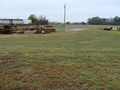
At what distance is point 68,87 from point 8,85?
4.77ft

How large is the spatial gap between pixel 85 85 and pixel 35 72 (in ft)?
5.55

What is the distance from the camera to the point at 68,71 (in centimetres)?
477

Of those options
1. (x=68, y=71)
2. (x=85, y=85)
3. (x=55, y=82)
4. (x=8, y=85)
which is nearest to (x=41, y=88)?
(x=55, y=82)

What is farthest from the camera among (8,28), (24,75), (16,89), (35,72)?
(8,28)

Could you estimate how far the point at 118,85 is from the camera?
3.75 meters

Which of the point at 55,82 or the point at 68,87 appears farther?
the point at 55,82

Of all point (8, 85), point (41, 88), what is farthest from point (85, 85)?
point (8, 85)

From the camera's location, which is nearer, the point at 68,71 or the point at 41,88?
the point at 41,88

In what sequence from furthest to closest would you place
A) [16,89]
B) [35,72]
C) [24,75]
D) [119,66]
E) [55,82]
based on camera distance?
[119,66]
[35,72]
[24,75]
[55,82]
[16,89]

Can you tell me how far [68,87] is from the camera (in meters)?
3.63

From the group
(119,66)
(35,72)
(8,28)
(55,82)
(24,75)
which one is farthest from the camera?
(8,28)

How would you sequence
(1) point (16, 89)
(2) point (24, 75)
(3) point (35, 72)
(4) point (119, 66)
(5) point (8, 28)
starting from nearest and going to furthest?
(1) point (16, 89) < (2) point (24, 75) < (3) point (35, 72) < (4) point (119, 66) < (5) point (8, 28)

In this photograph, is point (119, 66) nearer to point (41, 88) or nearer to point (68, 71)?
point (68, 71)

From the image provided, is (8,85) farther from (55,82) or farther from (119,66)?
(119,66)
